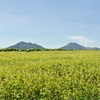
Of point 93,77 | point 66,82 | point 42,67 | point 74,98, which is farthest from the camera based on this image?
point 42,67

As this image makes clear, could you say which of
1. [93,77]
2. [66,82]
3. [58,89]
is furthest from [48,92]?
[93,77]

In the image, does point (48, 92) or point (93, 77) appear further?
point (93, 77)

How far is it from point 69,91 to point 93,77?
189 inches

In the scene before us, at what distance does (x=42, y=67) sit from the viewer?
65.6ft

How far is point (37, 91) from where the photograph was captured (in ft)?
40.1

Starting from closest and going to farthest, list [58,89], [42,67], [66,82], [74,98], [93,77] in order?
[74,98], [58,89], [66,82], [93,77], [42,67]

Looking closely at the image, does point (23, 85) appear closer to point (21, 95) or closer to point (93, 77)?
point (21, 95)

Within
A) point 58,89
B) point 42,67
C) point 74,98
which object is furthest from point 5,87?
point 42,67

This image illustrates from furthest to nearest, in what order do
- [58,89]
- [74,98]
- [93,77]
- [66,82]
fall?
[93,77], [66,82], [58,89], [74,98]

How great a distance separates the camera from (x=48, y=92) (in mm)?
11836

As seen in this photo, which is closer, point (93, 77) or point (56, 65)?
point (93, 77)

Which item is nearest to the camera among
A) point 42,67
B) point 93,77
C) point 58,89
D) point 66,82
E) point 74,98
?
point 74,98

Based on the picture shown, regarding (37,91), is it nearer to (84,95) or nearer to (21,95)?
(21,95)

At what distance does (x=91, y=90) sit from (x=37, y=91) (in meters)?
2.26
